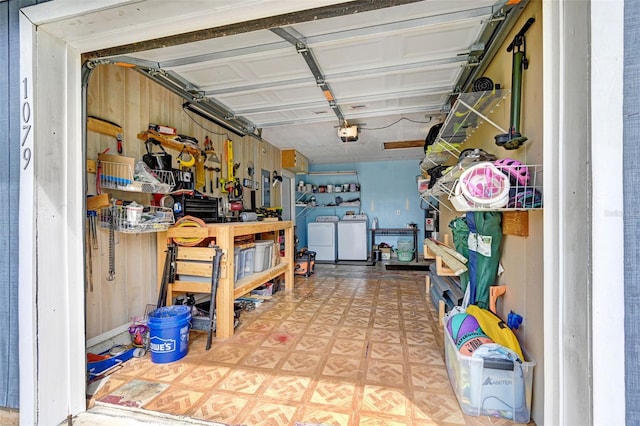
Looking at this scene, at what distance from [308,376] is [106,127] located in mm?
2211

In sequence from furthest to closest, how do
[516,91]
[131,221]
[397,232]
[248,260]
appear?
[397,232], [248,260], [131,221], [516,91]

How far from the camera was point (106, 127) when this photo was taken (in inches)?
77.2

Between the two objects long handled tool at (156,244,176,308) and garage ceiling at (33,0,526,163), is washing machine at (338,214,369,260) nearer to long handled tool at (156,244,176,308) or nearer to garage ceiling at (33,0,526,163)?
garage ceiling at (33,0,526,163)

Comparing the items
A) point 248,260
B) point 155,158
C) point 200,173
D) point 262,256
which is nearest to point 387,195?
point 262,256

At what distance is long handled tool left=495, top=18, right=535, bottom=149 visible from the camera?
138 cm

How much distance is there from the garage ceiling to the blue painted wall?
3360mm

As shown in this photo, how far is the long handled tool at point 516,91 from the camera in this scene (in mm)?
1382

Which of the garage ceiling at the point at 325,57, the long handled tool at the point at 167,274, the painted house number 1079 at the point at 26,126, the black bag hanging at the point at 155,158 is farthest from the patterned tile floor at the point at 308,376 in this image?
the garage ceiling at the point at 325,57

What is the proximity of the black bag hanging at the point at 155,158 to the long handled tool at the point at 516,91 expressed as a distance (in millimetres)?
2505

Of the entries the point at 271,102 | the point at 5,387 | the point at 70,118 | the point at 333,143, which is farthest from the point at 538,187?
the point at 333,143

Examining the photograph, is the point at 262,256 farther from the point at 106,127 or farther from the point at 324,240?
the point at 324,240

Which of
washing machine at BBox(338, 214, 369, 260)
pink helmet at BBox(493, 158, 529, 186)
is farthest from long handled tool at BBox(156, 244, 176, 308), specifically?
washing machine at BBox(338, 214, 369, 260)

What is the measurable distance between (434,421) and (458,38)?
217 centimetres

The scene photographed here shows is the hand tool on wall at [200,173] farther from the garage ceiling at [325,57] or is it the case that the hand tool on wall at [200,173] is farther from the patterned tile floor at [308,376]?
the patterned tile floor at [308,376]
